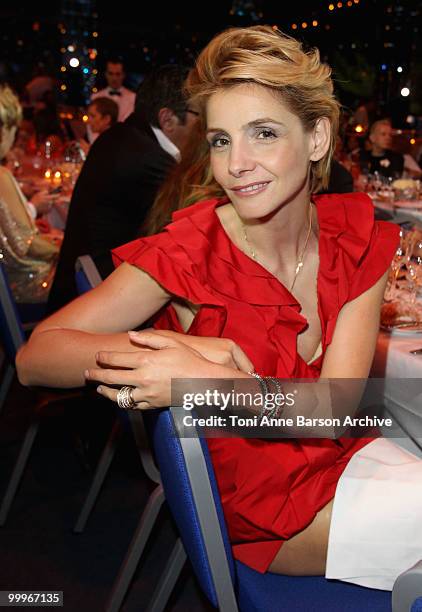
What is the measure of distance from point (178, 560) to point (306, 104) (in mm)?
1068

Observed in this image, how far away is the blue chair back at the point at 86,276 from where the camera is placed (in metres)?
2.11

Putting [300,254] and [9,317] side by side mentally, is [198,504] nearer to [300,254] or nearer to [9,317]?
[300,254]

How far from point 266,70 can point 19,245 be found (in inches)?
92.7

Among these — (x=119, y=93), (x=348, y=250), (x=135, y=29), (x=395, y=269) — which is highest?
(x=348, y=250)

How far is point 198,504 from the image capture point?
1289 mm

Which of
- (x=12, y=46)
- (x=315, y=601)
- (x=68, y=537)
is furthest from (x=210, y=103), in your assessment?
(x=12, y=46)

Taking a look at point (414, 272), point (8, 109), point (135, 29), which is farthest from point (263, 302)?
point (135, 29)

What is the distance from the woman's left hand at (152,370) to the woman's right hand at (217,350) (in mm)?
57

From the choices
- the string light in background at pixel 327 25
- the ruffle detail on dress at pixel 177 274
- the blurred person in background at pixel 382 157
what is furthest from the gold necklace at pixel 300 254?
the string light in background at pixel 327 25

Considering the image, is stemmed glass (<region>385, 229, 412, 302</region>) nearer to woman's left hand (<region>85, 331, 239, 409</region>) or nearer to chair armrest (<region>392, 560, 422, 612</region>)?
woman's left hand (<region>85, 331, 239, 409</region>)

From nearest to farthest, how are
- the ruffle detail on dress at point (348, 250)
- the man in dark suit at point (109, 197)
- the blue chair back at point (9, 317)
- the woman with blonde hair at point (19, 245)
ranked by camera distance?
the ruffle detail on dress at point (348, 250) < the blue chair back at point (9, 317) < the man in dark suit at point (109, 197) < the woman with blonde hair at point (19, 245)

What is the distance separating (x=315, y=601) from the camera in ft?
5.01

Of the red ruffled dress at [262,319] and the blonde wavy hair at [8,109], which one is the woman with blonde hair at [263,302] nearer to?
the red ruffled dress at [262,319]

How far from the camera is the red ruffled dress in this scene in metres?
1.62
